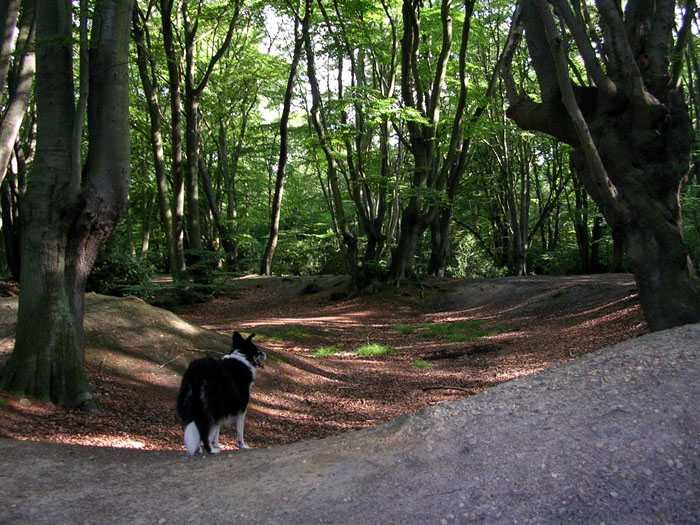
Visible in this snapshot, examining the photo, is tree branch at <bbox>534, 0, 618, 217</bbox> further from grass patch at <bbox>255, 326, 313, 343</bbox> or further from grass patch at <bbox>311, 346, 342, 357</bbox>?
grass patch at <bbox>255, 326, 313, 343</bbox>

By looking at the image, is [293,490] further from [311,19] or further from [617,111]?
[311,19]

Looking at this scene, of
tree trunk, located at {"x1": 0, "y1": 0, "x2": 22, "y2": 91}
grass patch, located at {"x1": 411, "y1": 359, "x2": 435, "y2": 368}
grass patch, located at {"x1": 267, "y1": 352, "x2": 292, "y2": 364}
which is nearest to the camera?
tree trunk, located at {"x1": 0, "y1": 0, "x2": 22, "y2": 91}

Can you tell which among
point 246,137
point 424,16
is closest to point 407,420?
point 424,16

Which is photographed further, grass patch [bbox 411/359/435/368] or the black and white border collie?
grass patch [bbox 411/359/435/368]

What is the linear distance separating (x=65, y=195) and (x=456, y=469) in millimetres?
4834

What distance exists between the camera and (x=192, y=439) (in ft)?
14.7

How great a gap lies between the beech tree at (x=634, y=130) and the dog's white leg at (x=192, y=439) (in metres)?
5.45

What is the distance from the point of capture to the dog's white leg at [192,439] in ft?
14.7

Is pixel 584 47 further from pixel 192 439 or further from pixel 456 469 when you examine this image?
pixel 192 439

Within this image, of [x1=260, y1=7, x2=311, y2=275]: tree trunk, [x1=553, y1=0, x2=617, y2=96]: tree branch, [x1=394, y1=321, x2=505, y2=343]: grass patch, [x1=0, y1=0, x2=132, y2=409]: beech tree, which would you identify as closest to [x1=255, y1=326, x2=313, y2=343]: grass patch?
[x1=394, y1=321, x2=505, y2=343]: grass patch

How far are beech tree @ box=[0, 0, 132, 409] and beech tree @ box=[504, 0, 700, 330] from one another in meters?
5.23

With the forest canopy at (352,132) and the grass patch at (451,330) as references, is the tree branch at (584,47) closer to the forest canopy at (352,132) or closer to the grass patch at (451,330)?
the forest canopy at (352,132)

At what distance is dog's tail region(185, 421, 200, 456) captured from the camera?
14.7 ft

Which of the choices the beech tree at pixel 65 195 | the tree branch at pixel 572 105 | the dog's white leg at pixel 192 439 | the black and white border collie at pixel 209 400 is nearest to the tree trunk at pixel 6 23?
the beech tree at pixel 65 195
